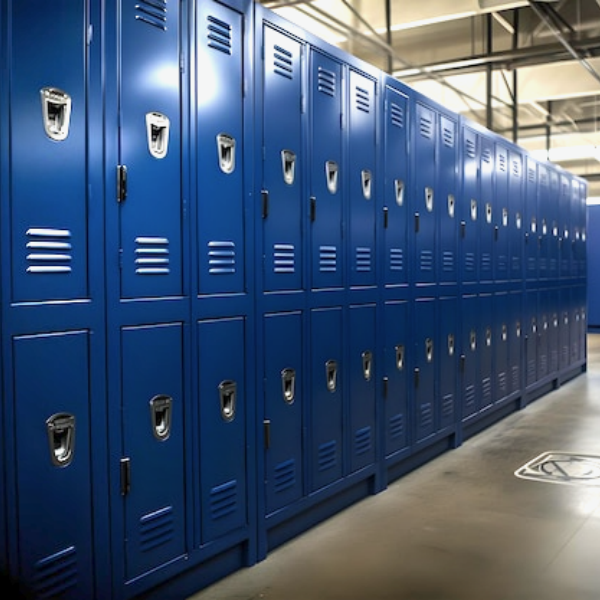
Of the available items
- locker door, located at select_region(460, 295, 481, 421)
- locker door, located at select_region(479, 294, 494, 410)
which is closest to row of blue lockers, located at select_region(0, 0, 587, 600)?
locker door, located at select_region(460, 295, 481, 421)

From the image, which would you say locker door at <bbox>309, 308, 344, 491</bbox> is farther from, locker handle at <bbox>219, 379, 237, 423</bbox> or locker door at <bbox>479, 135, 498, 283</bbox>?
locker door at <bbox>479, 135, 498, 283</bbox>

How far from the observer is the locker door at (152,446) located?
276cm

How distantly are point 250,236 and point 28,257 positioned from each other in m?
1.26

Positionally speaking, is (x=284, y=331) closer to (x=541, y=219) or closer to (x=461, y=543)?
(x=461, y=543)

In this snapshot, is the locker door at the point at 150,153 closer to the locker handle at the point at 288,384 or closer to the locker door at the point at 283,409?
the locker door at the point at 283,409

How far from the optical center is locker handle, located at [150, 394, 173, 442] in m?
2.88

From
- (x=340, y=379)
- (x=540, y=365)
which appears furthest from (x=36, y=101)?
(x=540, y=365)

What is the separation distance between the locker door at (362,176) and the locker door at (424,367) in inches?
32.2

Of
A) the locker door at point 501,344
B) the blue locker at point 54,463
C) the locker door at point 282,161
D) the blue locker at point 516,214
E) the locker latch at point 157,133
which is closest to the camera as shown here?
the blue locker at point 54,463

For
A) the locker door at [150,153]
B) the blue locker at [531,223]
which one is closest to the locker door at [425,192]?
the locker door at [150,153]

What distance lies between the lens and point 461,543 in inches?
Result: 145

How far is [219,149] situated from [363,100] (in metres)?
1.51

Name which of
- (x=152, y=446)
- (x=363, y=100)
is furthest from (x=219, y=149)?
(x=363, y=100)

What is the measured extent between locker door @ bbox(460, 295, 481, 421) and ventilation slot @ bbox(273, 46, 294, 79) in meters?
2.93
